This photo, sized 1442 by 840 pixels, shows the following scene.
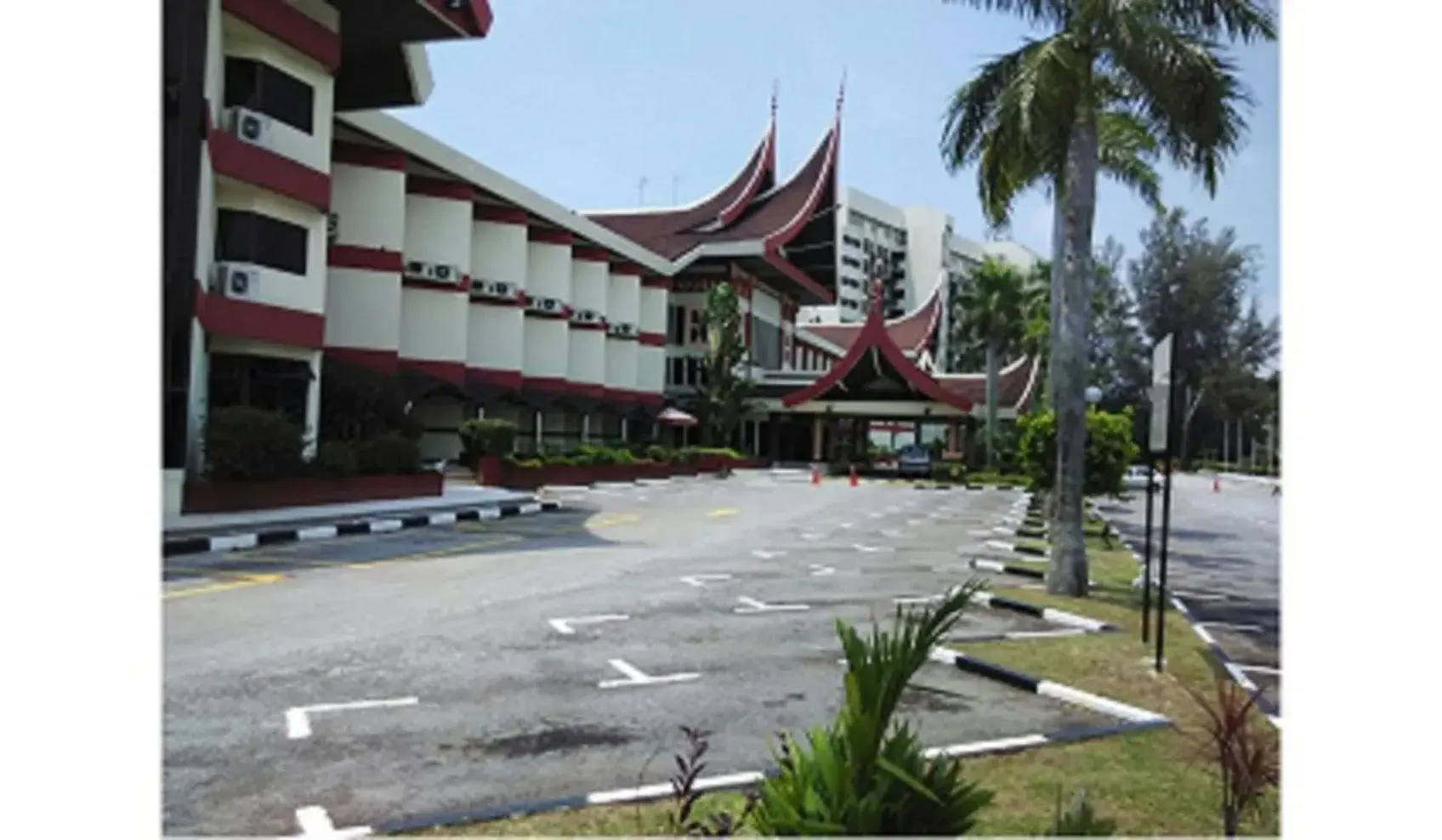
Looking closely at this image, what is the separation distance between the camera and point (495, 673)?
505cm

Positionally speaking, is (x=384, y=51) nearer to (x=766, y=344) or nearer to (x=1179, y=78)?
(x=1179, y=78)

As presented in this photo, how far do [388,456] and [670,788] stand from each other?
1368cm

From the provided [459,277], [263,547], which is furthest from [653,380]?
[263,547]

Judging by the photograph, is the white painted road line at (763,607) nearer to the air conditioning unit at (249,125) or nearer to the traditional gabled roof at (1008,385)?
the air conditioning unit at (249,125)

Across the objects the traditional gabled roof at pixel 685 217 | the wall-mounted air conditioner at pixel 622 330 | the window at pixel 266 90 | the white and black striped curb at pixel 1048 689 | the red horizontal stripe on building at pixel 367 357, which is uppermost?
the traditional gabled roof at pixel 685 217

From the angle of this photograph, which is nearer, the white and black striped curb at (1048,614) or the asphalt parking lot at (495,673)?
the asphalt parking lot at (495,673)

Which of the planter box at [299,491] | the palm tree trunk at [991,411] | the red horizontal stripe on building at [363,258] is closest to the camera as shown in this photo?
the planter box at [299,491]

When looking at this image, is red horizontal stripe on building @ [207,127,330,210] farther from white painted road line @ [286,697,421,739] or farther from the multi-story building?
white painted road line @ [286,697,421,739]

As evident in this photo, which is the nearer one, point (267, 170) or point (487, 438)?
point (267, 170)

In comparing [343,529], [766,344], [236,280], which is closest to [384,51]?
[236,280]

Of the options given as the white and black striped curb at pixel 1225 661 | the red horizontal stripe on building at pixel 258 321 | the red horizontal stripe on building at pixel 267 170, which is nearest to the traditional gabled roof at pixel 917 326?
the red horizontal stripe on building at pixel 258 321

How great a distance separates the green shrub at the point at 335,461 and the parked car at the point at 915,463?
19.0 meters

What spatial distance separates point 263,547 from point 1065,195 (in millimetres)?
8003

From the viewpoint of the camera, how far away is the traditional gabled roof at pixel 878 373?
95.1 ft
